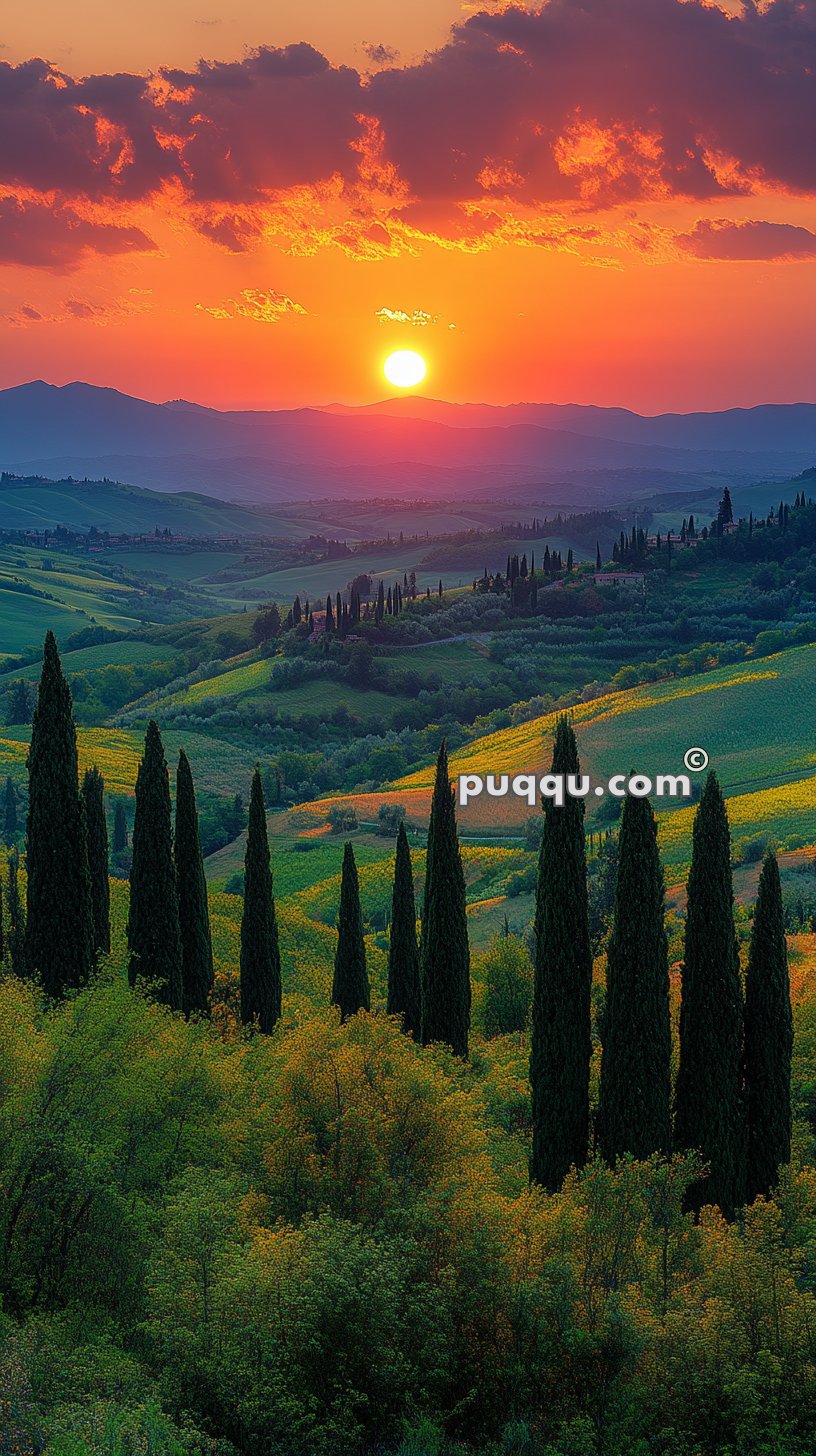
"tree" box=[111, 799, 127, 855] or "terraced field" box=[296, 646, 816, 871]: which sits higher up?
"terraced field" box=[296, 646, 816, 871]

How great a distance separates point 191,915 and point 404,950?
10.7 meters

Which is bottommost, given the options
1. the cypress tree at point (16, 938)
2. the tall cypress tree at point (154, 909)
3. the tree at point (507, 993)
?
the tree at point (507, 993)

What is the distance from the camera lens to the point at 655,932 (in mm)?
36750

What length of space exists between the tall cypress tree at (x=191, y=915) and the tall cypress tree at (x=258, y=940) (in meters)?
1.81

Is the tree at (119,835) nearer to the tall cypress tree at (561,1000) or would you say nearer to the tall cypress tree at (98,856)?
the tall cypress tree at (98,856)

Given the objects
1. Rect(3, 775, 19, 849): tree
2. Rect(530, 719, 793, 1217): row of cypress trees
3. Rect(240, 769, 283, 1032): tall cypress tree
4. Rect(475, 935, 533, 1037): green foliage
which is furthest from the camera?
Rect(3, 775, 19, 849): tree

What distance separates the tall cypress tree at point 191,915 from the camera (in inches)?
A: 2122

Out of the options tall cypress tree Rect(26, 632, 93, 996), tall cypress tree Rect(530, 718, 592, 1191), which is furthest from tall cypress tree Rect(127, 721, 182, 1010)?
tall cypress tree Rect(530, 718, 592, 1191)

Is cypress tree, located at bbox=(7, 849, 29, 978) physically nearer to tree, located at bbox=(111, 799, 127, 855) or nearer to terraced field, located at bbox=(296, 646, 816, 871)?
tree, located at bbox=(111, 799, 127, 855)

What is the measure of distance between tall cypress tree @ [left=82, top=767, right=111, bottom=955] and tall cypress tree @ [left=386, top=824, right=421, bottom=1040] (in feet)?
44.5

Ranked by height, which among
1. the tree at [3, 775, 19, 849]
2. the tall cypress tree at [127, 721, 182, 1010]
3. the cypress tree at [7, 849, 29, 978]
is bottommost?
the tree at [3, 775, 19, 849]

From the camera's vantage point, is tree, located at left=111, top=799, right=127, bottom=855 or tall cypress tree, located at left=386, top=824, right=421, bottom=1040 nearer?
tall cypress tree, located at left=386, top=824, right=421, bottom=1040

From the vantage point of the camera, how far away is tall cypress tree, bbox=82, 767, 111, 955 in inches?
2191

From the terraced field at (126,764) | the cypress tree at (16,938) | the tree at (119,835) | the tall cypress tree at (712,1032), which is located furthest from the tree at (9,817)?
the tall cypress tree at (712,1032)
